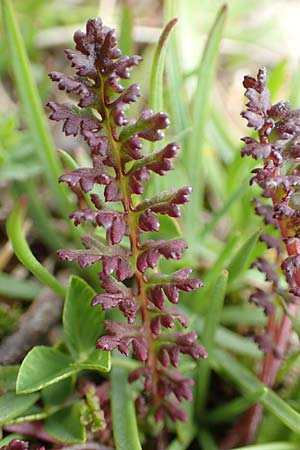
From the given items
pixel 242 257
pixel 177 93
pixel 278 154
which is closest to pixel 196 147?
pixel 177 93

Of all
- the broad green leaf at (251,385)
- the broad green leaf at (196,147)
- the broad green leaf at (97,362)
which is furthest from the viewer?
the broad green leaf at (196,147)

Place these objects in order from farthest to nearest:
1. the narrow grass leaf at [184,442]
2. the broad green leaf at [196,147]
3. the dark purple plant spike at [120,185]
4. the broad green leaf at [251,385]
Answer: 1. the broad green leaf at [196,147]
2. the narrow grass leaf at [184,442]
3. the broad green leaf at [251,385]
4. the dark purple plant spike at [120,185]

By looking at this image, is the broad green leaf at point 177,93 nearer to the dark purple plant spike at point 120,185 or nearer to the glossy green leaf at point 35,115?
the glossy green leaf at point 35,115

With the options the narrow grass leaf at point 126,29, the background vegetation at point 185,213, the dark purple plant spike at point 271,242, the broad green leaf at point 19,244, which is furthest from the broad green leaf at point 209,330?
the narrow grass leaf at point 126,29

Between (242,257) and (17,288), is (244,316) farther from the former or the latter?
(17,288)

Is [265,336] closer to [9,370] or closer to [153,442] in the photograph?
[153,442]

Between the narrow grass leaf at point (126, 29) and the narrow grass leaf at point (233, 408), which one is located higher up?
the narrow grass leaf at point (126, 29)

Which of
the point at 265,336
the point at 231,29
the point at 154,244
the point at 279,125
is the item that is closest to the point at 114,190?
the point at 154,244
